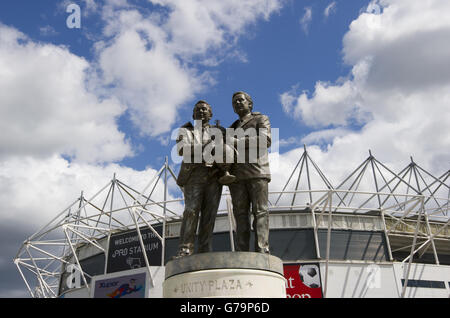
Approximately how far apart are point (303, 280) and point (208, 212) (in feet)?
72.4

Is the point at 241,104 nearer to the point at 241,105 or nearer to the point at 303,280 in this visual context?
the point at 241,105

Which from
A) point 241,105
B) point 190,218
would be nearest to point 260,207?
point 190,218

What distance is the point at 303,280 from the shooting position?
1068 inches

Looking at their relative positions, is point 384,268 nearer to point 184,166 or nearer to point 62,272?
point 184,166

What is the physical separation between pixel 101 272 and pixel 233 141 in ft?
98.0

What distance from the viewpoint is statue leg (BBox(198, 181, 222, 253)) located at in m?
7.25

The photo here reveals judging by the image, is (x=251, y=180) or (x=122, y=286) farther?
(x=122, y=286)

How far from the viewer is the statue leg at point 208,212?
23.8 ft

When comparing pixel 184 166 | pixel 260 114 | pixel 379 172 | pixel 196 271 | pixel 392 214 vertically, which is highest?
pixel 379 172

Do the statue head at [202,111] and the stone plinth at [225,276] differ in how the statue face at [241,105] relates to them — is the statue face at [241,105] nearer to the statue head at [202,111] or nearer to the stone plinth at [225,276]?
the statue head at [202,111]

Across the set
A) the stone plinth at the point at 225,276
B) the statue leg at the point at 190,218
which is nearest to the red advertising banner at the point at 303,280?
the statue leg at the point at 190,218

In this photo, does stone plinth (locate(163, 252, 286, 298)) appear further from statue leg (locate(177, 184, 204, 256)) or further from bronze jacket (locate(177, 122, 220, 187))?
bronze jacket (locate(177, 122, 220, 187))

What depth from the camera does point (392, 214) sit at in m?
32.6
